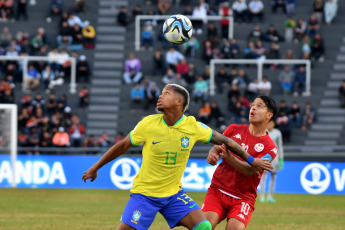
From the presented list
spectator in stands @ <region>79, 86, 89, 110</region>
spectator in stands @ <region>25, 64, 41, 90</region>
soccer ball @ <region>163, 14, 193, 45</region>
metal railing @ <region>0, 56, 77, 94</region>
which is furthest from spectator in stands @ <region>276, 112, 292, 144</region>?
soccer ball @ <region>163, 14, 193, 45</region>

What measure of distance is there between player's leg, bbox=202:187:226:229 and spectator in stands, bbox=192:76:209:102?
19.7 meters

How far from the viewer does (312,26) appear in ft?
106

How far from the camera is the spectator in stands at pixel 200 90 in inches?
1164

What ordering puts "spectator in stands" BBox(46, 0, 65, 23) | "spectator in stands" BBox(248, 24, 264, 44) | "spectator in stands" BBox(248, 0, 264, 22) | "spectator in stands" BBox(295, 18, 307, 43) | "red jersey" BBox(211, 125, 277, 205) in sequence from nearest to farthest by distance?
"red jersey" BBox(211, 125, 277, 205), "spectator in stands" BBox(248, 24, 264, 44), "spectator in stands" BBox(295, 18, 307, 43), "spectator in stands" BBox(248, 0, 264, 22), "spectator in stands" BBox(46, 0, 65, 23)

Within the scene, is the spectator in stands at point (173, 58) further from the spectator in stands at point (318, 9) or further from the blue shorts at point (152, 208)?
the blue shorts at point (152, 208)

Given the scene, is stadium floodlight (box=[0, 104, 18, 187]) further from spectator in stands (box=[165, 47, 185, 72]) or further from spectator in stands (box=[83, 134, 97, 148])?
spectator in stands (box=[165, 47, 185, 72])

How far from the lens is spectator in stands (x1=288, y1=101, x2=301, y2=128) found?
28875mm

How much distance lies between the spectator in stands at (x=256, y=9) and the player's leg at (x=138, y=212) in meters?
24.6

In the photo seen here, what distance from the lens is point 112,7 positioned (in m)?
34.4

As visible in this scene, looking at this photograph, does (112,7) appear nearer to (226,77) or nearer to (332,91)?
(226,77)

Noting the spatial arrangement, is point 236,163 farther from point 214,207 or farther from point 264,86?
point 264,86

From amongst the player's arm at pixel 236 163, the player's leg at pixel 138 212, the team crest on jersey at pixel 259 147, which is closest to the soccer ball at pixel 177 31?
the team crest on jersey at pixel 259 147

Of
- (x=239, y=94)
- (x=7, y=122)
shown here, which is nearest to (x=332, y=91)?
(x=239, y=94)

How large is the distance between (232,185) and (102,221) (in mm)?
6543
